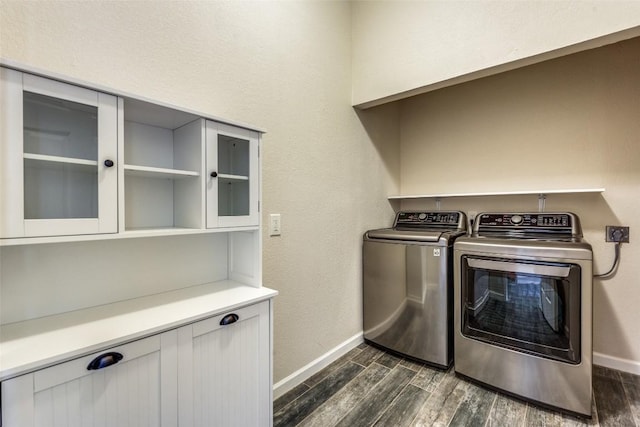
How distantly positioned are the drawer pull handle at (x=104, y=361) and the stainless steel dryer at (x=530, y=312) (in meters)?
1.90

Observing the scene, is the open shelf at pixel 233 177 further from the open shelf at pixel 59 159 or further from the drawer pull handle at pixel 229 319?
the drawer pull handle at pixel 229 319

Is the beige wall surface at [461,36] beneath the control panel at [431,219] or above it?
above

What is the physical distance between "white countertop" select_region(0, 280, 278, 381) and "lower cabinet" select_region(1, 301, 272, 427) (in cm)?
4

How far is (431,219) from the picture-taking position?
2584 mm

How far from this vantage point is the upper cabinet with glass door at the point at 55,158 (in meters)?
0.80

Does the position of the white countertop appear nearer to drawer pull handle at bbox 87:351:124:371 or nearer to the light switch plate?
drawer pull handle at bbox 87:351:124:371

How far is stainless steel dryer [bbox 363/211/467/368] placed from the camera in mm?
2027

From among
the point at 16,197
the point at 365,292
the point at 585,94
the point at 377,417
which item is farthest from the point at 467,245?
the point at 16,197

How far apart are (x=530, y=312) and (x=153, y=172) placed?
2185 mm

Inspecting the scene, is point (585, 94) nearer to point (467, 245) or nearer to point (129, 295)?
point (467, 245)

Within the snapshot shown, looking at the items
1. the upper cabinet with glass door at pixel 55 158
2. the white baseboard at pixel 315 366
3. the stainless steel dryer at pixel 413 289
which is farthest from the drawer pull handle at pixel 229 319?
the stainless steel dryer at pixel 413 289

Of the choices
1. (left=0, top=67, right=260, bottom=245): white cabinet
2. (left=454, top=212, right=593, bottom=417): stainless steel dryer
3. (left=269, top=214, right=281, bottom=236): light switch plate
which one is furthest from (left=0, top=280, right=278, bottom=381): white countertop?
(left=454, top=212, right=593, bottom=417): stainless steel dryer

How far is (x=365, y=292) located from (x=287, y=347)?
2.91 ft

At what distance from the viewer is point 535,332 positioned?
173cm
